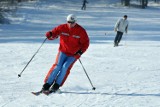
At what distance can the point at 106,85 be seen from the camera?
9758 millimetres

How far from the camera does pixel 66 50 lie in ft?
28.6

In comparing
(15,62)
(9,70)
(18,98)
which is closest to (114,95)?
(18,98)

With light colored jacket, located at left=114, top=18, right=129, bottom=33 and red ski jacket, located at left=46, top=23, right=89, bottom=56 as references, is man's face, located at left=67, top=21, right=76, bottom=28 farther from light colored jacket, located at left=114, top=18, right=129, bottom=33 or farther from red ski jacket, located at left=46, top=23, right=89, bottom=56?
light colored jacket, located at left=114, top=18, right=129, bottom=33

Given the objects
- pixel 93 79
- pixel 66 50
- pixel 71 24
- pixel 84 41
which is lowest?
pixel 93 79

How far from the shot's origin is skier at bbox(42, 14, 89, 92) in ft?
28.3

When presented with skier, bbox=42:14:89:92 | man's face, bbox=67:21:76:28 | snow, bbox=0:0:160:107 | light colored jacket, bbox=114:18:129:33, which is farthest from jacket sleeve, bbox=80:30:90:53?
light colored jacket, bbox=114:18:129:33

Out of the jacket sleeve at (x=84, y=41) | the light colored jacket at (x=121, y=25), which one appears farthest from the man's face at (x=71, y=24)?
the light colored jacket at (x=121, y=25)

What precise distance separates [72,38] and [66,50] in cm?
29

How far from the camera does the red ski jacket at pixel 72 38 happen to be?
8.63 meters

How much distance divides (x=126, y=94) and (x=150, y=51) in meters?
9.05

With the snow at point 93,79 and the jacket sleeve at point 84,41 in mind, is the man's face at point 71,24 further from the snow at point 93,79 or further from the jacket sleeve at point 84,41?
the snow at point 93,79

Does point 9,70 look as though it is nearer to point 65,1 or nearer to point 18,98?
point 18,98

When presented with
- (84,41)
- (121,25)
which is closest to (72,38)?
(84,41)

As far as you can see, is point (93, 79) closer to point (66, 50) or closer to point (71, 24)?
point (66, 50)
